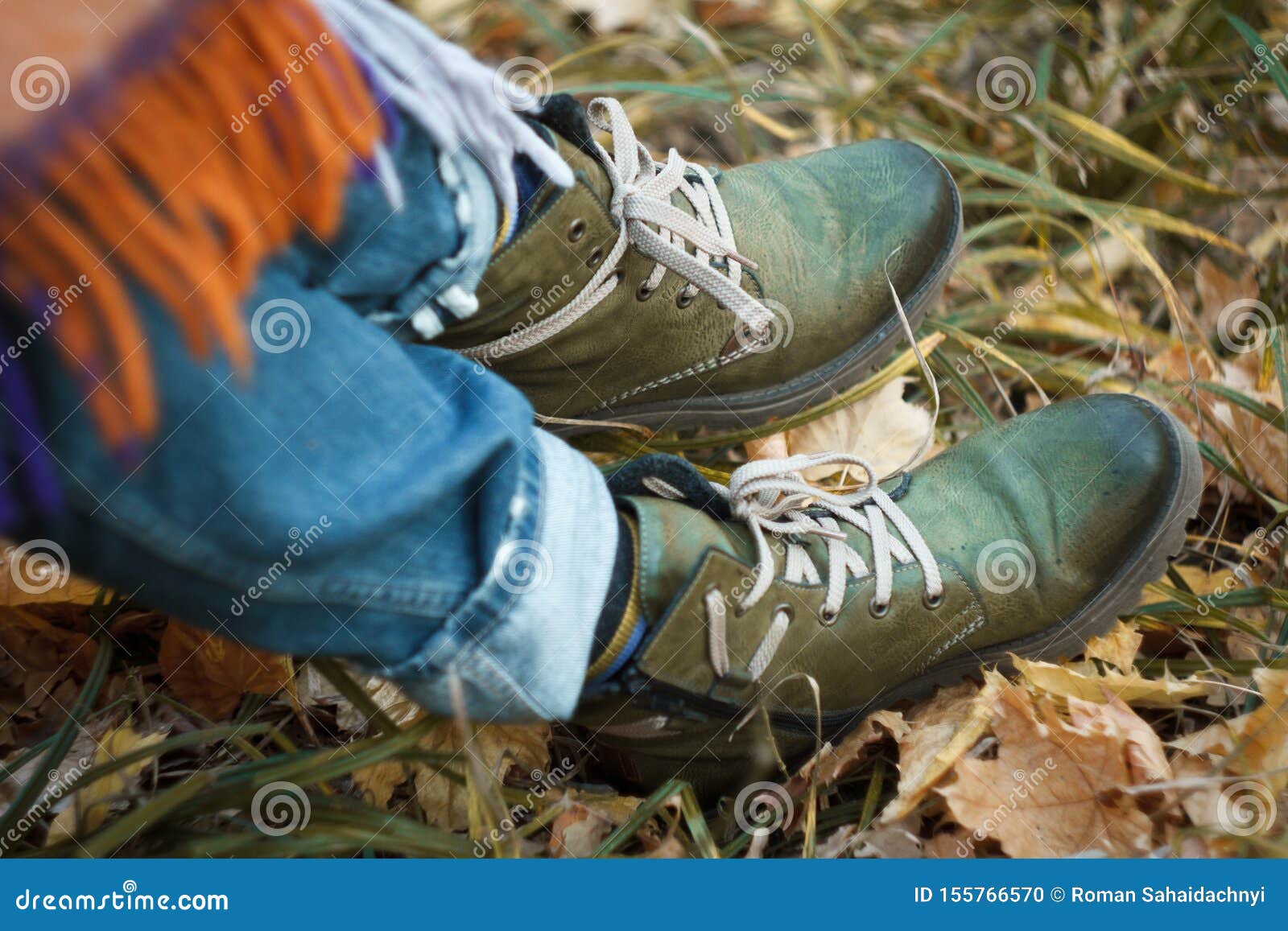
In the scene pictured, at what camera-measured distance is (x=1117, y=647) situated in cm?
101

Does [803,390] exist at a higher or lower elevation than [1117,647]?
higher

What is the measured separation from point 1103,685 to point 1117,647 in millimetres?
72

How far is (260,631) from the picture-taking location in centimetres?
71

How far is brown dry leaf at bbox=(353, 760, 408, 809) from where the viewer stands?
3.17 ft

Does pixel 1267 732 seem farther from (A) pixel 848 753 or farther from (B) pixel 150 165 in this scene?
(B) pixel 150 165

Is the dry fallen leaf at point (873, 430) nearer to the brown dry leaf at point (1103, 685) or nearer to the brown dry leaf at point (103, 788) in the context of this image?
the brown dry leaf at point (1103, 685)

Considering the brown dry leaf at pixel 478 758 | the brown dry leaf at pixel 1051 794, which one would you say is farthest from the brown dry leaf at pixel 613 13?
the brown dry leaf at pixel 1051 794

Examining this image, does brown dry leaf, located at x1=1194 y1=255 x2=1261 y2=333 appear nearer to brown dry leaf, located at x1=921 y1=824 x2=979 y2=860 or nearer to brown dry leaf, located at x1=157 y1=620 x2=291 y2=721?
brown dry leaf, located at x1=921 y1=824 x2=979 y2=860

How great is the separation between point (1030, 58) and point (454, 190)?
1.36 metres

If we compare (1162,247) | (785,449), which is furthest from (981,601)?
(1162,247)

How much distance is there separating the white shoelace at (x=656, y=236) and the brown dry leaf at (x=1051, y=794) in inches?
20.5

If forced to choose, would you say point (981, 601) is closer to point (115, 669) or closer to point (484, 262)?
point (484, 262)

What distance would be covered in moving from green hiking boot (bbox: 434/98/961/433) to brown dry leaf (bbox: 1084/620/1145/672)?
41 centimetres

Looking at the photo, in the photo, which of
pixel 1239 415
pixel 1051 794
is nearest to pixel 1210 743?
pixel 1051 794
